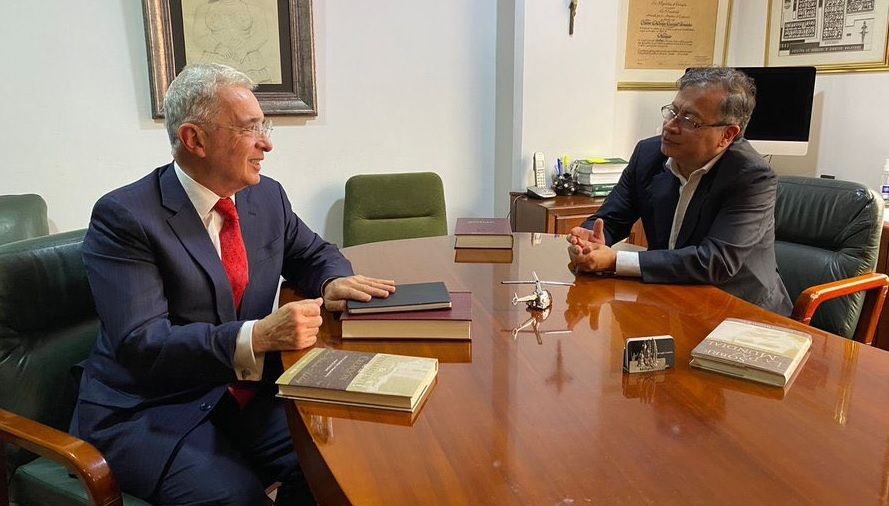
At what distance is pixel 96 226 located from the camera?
4.47ft

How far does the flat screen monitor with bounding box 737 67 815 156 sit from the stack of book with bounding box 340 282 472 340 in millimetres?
2432

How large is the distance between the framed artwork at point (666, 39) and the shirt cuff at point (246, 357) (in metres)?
2.89

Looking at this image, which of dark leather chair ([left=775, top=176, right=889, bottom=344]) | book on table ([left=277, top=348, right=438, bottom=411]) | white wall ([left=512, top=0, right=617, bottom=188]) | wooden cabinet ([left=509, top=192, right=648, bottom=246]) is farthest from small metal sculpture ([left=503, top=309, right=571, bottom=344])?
white wall ([left=512, top=0, right=617, bottom=188])

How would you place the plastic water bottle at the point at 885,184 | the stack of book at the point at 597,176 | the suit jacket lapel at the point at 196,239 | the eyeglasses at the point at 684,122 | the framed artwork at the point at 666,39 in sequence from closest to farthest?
the suit jacket lapel at the point at 196,239
the eyeglasses at the point at 684,122
the plastic water bottle at the point at 885,184
the stack of book at the point at 597,176
the framed artwork at the point at 666,39

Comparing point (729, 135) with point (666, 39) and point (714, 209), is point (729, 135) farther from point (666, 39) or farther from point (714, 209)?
point (666, 39)

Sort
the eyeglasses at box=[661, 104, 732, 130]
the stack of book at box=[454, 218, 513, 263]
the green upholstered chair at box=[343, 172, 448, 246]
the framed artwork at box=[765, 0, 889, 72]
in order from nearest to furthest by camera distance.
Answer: the eyeglasses at box=[661, 104, 732, 130] → the stack of book at box=[454, 218, 513, 263] → the framed artwork at box=[765, 0, 889, 72] → the green upholstered chair at box=[343, 172, 448, 246]

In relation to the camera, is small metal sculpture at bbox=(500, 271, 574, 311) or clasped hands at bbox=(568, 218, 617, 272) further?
clasped hands at bbox=(568, 218, 617, 272)

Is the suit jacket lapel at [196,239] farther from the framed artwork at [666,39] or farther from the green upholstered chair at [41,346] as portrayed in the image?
the framed artwork at [666,39]

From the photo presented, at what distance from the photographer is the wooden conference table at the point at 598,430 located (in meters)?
0.84

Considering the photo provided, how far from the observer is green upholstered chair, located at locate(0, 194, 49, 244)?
234 cm

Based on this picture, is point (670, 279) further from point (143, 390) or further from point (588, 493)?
point (143, 390)

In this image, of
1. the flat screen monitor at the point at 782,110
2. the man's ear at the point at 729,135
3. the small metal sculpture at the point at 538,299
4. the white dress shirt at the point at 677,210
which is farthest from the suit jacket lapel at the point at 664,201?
the flat screen monitor at the point at 782,110

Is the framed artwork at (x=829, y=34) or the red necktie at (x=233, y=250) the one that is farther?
the framed artwork at (x=829, y=34)

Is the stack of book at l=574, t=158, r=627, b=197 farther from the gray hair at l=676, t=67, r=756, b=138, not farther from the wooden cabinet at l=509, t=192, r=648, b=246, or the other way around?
the gray hair at l=676, t=67, r=756, b=138
